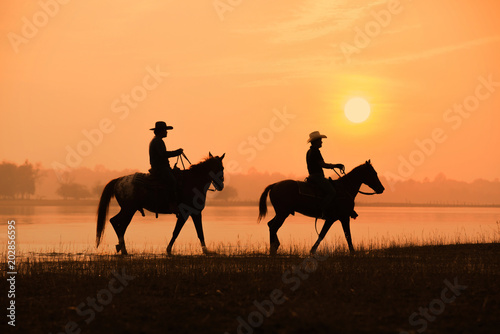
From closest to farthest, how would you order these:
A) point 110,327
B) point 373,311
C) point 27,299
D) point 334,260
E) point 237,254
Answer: point 110,327 → point 373,311 → point 27,299 → point 334,260 → point 237,254

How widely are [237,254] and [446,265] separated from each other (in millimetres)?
5597

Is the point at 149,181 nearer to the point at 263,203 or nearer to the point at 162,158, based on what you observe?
the point at 162,158

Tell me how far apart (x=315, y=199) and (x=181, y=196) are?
3700mm

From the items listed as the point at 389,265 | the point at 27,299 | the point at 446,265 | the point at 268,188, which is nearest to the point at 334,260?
the point at 389,265

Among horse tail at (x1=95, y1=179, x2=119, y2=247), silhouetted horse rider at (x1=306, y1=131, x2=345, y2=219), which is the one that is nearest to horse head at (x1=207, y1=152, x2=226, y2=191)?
silhouetted horse rider at (x1=306, y1=131, x2=345, y2=219)

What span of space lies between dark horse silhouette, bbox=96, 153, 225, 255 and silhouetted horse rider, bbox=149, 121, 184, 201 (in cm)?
40

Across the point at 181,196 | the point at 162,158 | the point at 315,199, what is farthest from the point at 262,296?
the point at 315,199

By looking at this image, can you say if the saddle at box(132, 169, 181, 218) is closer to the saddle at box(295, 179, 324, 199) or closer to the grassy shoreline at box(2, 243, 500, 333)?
the grassy shoreline at box(2, 243, 500, 333)

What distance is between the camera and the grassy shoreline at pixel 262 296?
28.3ft

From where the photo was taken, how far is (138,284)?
37.8 ft

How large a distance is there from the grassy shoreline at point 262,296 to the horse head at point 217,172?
366 centimetres

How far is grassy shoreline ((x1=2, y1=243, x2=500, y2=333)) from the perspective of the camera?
8633 millimetres

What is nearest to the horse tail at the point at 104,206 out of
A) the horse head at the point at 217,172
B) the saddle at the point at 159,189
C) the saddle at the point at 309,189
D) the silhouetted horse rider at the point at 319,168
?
the saddle at the point at 159,189

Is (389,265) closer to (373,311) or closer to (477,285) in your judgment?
(477,285)
